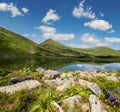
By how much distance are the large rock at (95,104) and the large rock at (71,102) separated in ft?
1.91

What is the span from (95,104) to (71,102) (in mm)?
1126

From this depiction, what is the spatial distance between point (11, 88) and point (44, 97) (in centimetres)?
209

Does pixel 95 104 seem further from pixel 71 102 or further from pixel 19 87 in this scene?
pixel 19 87

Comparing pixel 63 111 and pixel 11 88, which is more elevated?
pixel 11 88

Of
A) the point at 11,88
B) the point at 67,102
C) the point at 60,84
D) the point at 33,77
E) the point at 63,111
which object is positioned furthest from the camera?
the point at 33,77

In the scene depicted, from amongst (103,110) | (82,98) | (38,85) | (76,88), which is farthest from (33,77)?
(103,110)

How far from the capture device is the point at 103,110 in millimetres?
8727

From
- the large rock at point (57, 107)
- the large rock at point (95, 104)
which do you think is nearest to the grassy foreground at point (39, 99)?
the large rock at point (57, 107)

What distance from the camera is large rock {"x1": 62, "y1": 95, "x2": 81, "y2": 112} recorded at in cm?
869

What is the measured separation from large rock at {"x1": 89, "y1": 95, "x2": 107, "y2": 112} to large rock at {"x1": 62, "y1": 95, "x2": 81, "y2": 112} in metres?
0.58

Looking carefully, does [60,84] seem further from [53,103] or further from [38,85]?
[53,103]

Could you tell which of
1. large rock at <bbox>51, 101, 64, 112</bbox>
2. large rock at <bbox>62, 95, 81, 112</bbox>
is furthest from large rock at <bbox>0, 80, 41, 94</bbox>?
large rock at <bbox>62, 95, 81, 112</bbox>

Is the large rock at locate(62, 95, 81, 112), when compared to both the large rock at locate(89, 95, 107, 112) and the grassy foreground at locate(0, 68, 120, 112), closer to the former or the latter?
the grassy foreground at locate(0, 68, 120, 112)

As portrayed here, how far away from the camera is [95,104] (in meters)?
9.02
